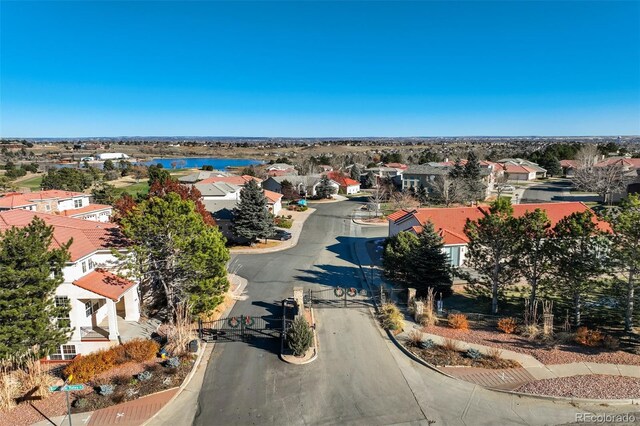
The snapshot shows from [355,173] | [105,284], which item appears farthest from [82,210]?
[355,173]

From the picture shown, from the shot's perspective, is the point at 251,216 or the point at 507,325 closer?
the point at 507,325

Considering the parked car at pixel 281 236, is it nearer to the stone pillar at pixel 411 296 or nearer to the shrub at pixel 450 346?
the stone pillar at pixel 411 296

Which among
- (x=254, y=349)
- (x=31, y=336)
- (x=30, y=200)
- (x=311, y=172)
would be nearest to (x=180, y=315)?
(x=254, y=349)

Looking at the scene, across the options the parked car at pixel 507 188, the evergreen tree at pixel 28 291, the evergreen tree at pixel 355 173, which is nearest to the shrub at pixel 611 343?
the evergreen tree at pixel 28 291

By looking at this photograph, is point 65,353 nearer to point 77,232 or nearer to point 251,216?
point 77,232

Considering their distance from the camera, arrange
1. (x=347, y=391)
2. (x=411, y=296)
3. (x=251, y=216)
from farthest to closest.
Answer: (x=251, y=216), (x=411, y=296), (x=347, y=391)

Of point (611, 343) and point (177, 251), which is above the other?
point (177, 251)

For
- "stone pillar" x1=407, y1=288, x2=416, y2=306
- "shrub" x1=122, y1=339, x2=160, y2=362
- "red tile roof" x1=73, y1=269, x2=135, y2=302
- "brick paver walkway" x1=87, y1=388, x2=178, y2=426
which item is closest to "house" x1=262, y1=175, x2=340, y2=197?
"stone pillar" x1=407, y1=288, x2=416, y2=306

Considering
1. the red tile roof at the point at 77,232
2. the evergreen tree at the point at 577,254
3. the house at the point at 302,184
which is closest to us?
the evergreen tree at the point at 577,254

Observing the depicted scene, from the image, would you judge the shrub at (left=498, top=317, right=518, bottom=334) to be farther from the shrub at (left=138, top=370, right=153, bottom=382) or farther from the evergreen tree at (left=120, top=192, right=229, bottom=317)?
the shrub at (left=138, top=370, right=153, bottom=382)
